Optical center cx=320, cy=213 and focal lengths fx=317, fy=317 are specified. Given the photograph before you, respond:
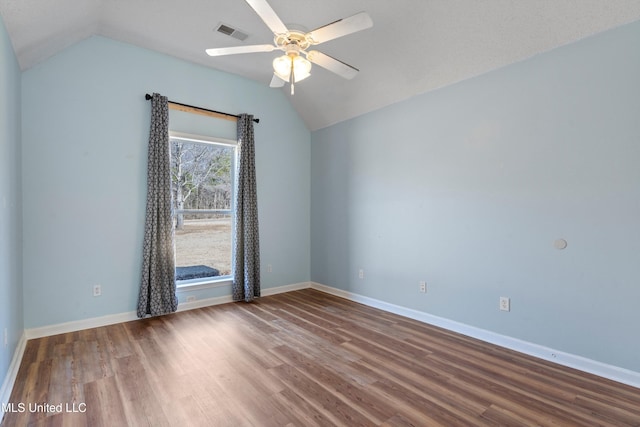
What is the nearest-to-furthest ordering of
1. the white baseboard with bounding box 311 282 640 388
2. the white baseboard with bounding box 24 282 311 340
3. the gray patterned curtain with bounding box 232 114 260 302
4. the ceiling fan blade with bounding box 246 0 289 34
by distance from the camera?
the ceiling fan blade with bounding box 246 0 289 34, the white baseboard with bounding box 311 282 640 388, the white baseboard with bounding box 24 282 311 340, the gray patterned curtain with bounding box 232 114 260 302

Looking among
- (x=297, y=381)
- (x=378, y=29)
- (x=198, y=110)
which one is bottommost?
(x=297, y=381)

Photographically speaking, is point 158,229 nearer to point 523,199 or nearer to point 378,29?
point 378,29

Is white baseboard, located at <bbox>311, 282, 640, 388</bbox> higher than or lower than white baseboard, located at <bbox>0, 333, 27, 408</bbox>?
lower

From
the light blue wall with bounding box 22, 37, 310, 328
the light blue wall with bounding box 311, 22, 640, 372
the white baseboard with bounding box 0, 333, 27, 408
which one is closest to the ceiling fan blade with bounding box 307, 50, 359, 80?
the light blue wall with bounding box 311, 22, 640, 372

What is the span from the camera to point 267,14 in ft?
6.70

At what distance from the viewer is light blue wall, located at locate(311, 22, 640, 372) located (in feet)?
7.79

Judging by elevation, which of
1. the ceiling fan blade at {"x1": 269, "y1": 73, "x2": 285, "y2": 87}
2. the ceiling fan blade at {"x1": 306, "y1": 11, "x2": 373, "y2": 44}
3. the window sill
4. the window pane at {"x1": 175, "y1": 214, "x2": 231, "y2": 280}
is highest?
the ceiling fan blade at {"x1": 269, "y1": 73, "x2": 285, "y2": 87}

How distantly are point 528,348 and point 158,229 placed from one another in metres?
4.00

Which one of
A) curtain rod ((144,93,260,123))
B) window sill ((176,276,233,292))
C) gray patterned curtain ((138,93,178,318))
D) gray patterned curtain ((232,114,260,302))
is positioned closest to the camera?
gray patterned curtain ((138,93,178,318))

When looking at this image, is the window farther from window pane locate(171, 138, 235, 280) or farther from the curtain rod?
the curtain rod

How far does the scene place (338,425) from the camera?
185cm

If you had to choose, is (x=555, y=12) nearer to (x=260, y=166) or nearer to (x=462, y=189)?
(x=462, y=189)

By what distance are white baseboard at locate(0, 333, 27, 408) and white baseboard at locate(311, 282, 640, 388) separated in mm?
3503

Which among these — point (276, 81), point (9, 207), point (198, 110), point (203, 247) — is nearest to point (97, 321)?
point (203, 247)
